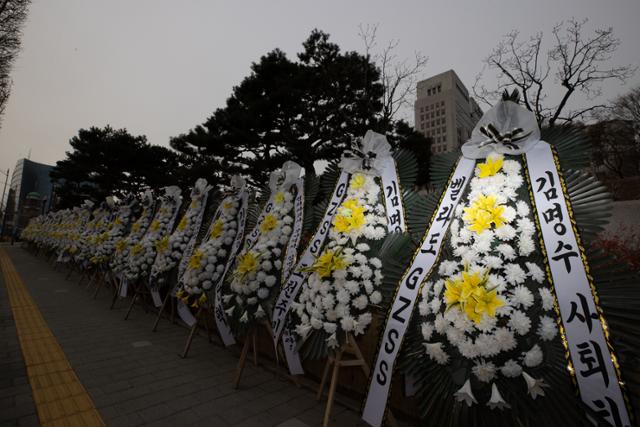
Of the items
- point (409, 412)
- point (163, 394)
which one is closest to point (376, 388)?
point (409, 412)

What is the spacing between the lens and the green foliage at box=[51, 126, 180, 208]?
2539 centimetres

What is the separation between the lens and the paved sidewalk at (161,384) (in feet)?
9.89

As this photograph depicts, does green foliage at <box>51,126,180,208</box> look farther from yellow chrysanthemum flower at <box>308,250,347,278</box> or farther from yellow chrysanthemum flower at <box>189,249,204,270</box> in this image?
yellow chrysanthemum flower at <box>308,250,347,278</box>

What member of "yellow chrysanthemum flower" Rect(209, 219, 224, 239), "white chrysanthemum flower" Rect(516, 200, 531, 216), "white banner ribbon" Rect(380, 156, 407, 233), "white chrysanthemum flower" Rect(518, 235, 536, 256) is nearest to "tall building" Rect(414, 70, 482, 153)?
"yellow chrysanthemum flower" Rect(209, 219, 224, 239)

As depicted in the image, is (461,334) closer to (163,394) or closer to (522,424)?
(522,424)

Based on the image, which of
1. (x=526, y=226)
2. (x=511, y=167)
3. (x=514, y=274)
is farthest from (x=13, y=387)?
(x=511, y=167)

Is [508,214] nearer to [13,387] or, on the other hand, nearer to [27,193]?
[13,387]

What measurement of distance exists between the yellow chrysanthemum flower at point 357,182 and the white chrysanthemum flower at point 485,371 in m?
2.35

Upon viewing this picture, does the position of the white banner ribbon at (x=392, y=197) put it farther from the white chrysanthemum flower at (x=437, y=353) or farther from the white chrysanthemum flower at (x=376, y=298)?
the white chrysanthemum flower at (x=437, y=353)

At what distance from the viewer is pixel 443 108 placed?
124 ft

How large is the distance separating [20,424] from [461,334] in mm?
3899

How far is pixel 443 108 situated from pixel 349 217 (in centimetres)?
3966

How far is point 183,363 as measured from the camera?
14.4 ft

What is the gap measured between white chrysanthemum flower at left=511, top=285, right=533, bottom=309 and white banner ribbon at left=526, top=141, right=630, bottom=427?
0.17 meters
